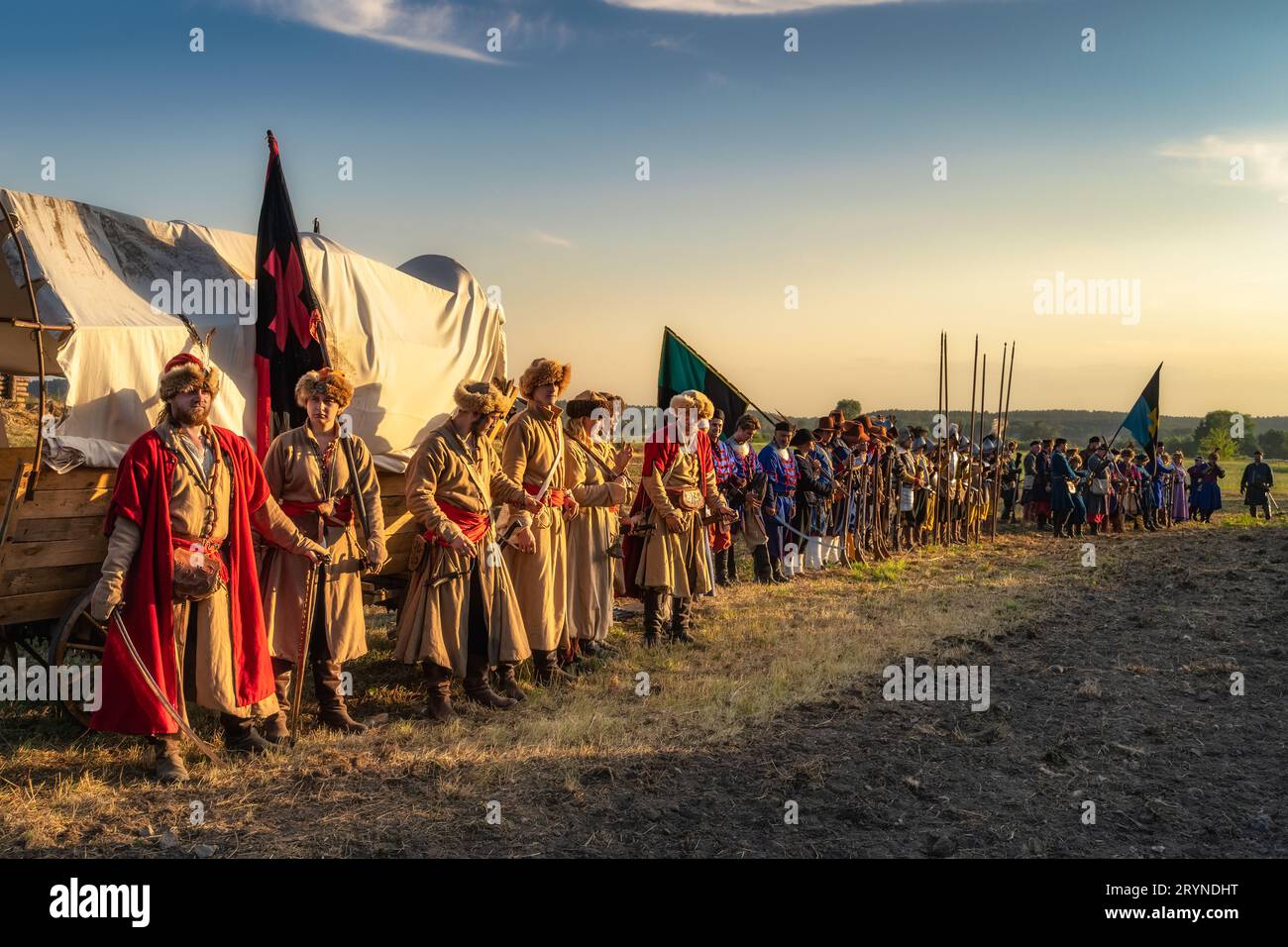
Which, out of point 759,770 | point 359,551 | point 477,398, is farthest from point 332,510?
point 759,770

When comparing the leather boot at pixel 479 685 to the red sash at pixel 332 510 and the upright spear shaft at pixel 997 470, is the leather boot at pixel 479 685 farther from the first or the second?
the upright spear shaft at pixel 997 470

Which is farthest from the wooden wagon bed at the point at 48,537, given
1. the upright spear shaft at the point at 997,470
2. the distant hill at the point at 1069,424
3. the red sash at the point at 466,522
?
the distant hill at the point at 1069,424

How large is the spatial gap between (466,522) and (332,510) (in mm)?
845

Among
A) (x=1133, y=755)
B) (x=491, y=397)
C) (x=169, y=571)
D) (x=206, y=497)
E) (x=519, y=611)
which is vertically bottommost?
(x=1133, y=755)

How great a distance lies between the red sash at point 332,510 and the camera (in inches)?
211

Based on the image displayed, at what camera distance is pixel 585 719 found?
591 centimetres

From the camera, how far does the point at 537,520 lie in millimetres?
6484

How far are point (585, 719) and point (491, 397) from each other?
1.96 m

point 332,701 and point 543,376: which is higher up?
point 543,376

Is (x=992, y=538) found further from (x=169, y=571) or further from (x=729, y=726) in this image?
(x=169, y=571)

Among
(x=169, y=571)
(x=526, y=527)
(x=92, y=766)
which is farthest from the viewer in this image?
(x=526, y=527)

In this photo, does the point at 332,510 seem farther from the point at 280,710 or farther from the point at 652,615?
the point at 652,615

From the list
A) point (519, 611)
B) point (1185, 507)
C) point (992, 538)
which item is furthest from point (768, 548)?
point (1185, 507)

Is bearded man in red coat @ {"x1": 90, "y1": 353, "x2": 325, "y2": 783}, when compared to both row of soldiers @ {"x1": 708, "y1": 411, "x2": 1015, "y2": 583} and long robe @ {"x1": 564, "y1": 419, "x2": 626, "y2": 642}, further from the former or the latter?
row of soldiers @ {"x1": 708, "y1": 411, "x2": 1015, "y2": 583}
